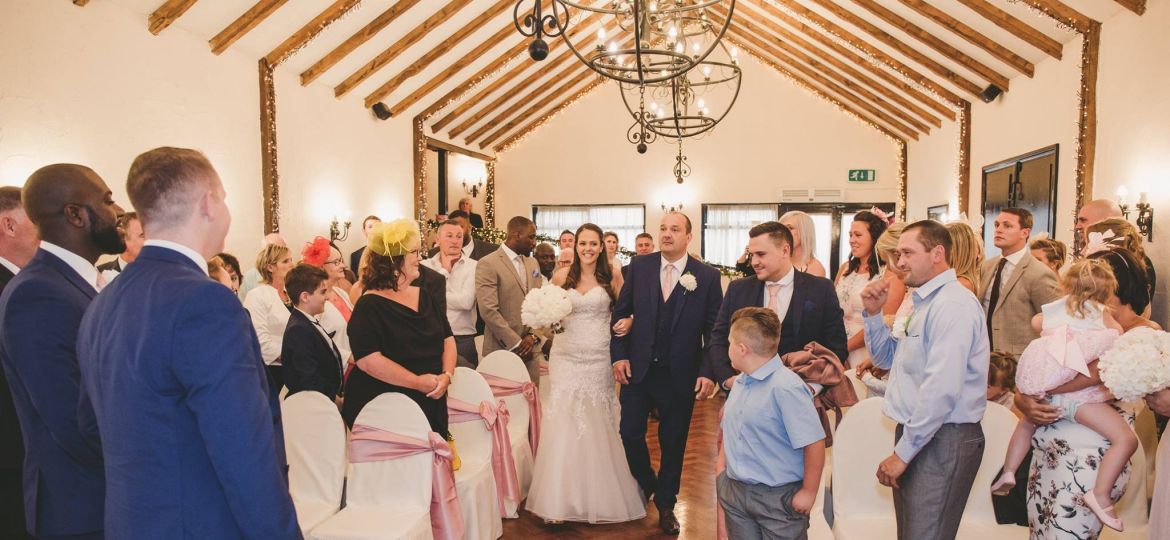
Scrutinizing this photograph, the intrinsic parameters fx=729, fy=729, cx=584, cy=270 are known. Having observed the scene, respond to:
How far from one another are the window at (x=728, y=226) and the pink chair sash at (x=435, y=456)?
1190 cm

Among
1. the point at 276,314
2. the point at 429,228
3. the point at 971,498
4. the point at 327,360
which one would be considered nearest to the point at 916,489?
the point at 971,498

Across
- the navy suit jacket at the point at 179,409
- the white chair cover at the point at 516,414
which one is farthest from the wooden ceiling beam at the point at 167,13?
the navy suit jacket at the point at 179,409

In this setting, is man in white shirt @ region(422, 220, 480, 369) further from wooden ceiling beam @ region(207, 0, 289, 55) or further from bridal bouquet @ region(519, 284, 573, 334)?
wooden ceiling beam @ region(207, 0, 289, 55)

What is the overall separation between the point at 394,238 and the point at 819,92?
12.1 metres

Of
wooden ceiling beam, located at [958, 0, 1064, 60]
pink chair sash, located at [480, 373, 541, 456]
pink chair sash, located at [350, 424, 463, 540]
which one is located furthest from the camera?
wooden ceiling beam, located at [958, 0, 1064, 60]

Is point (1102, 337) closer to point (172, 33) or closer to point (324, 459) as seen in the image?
point (324, 459)

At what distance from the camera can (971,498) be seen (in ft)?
9.58

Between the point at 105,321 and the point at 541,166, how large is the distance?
545 inches

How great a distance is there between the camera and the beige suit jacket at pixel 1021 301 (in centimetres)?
410

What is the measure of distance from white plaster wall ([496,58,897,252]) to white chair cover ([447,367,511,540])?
11.0m

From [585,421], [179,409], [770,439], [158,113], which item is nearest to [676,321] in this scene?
[585,421]

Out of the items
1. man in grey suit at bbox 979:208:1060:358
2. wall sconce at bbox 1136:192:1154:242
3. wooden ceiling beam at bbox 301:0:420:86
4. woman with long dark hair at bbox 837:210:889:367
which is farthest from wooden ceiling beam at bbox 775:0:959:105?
woman with long dark hair at bbox 837:210:889:367

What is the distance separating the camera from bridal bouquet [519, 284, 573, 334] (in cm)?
406

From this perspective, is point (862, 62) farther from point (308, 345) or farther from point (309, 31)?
point (308, 345)
